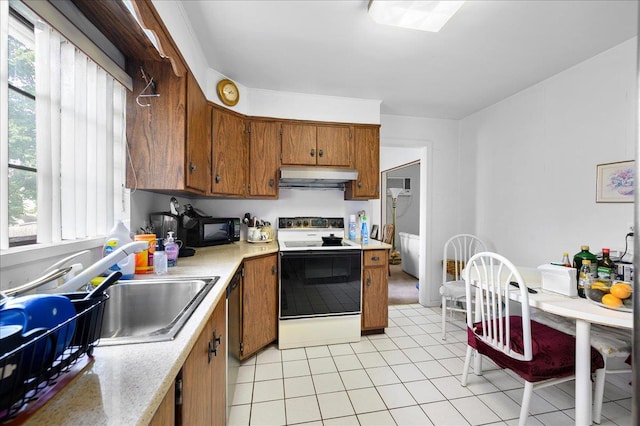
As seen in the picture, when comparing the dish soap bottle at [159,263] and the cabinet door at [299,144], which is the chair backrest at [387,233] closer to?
the cabinet door at [299,144]

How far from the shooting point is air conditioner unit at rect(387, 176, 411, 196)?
6.14 m

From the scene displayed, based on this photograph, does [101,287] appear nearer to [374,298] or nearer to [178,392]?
[178,392]

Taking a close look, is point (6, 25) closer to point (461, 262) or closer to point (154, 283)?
point (154, 283)

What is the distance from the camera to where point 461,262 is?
297cm

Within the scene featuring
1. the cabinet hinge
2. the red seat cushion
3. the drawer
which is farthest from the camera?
the drawer

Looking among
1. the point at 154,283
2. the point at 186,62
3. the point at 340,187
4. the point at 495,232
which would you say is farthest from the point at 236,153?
the point at 495,232

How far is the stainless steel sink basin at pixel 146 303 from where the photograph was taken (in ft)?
3.80

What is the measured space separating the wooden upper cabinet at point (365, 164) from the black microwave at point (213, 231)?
1.26 m

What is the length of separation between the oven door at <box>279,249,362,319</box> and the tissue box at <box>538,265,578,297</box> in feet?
4.32

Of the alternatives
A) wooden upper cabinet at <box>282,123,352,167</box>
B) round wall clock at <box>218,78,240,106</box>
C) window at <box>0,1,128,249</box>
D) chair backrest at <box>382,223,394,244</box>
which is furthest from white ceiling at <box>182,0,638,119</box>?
chair backrest at <box>382,223,394,244</box>

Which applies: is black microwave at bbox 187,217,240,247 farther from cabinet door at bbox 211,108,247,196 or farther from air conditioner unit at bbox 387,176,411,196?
air conditioner unit at bbox 387,176,411,196

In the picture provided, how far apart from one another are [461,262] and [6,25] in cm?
355

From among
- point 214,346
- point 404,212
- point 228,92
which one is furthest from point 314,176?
point 404,212

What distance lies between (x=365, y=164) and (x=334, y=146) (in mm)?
386
